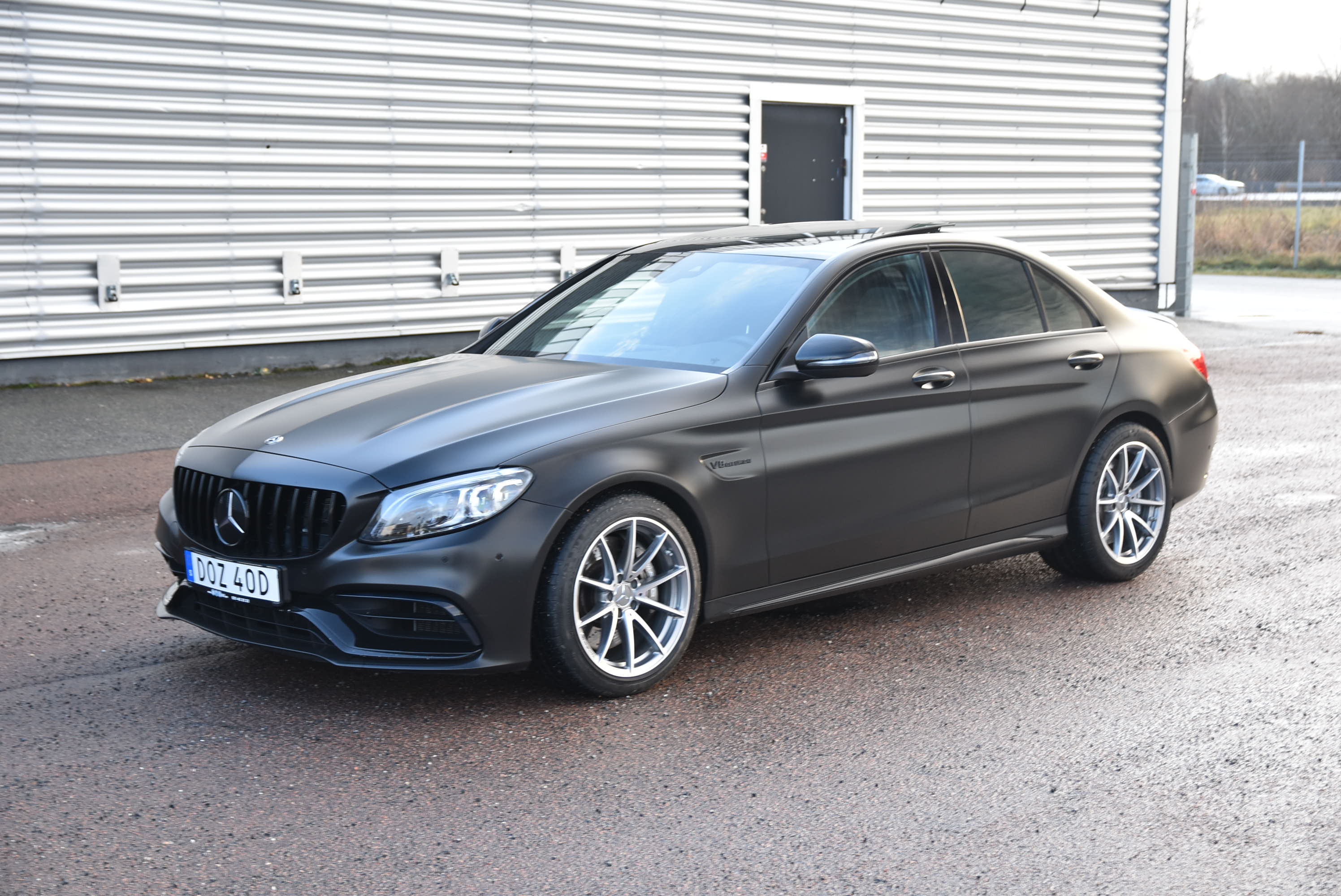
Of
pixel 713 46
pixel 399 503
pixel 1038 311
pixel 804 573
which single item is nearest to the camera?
pixel 399 503

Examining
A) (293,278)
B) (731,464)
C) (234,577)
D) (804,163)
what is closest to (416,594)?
(234,577)

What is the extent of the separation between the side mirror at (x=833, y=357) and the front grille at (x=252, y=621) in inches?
74.2

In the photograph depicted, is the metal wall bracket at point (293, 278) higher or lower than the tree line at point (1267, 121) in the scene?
lower

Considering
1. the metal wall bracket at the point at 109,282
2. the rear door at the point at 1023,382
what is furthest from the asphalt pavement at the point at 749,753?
the metal wall bracket at the point at 109,282

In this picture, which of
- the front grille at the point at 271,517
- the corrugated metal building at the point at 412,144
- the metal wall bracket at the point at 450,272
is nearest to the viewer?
the front grille at the point at 271,517

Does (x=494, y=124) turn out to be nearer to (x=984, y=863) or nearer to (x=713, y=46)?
(x=713, y=46)

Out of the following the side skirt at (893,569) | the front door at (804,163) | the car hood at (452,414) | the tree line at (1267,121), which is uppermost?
the tree line at (1267,121)

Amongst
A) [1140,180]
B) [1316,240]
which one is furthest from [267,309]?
[1316,240]

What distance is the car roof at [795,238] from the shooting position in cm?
548

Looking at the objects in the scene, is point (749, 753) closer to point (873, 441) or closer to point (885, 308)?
point (873, 441)

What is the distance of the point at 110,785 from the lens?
3.81 m

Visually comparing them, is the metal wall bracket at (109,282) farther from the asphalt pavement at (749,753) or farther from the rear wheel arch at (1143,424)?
the rear wheel arch at (1143,424)

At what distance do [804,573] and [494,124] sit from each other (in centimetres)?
910

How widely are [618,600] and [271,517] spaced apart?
1117mm
